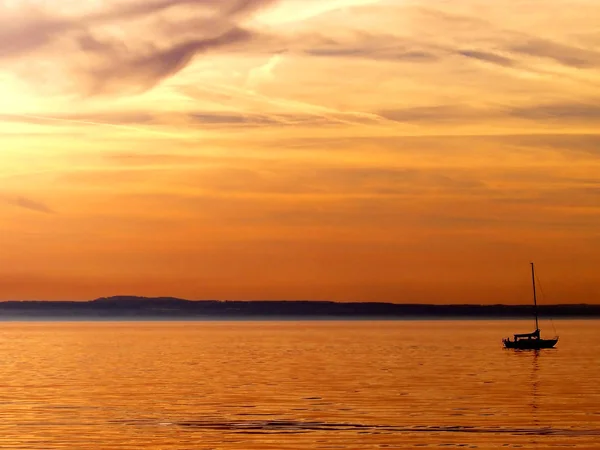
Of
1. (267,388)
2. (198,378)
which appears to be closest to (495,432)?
(267,388)

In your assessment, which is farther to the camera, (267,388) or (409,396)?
(267,388)

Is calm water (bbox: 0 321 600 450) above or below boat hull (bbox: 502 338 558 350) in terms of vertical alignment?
below

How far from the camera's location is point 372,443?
59.6 metres

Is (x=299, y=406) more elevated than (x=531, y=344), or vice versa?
(x=531, y=344)

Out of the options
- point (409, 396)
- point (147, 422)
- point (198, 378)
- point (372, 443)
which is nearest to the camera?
point (372, 443)

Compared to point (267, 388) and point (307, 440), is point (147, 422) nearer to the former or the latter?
point (307, 440)

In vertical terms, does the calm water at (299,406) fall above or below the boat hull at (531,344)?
below

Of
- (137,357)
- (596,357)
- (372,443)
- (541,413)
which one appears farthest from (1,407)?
(596,357)

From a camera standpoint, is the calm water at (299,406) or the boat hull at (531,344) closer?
the calm water at (299,406)

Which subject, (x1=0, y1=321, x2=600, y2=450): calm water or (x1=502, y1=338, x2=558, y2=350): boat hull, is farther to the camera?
(x1=502, y1=338, x2=558, y2=350): boat hull

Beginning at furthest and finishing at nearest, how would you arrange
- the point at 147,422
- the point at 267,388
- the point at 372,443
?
1. the point at 267,388
2. the point at 147,422
3. the point at 372,443

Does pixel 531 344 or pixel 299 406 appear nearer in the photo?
pixel 299 406

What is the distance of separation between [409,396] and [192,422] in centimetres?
2241

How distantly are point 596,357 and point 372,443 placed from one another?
103 meters
